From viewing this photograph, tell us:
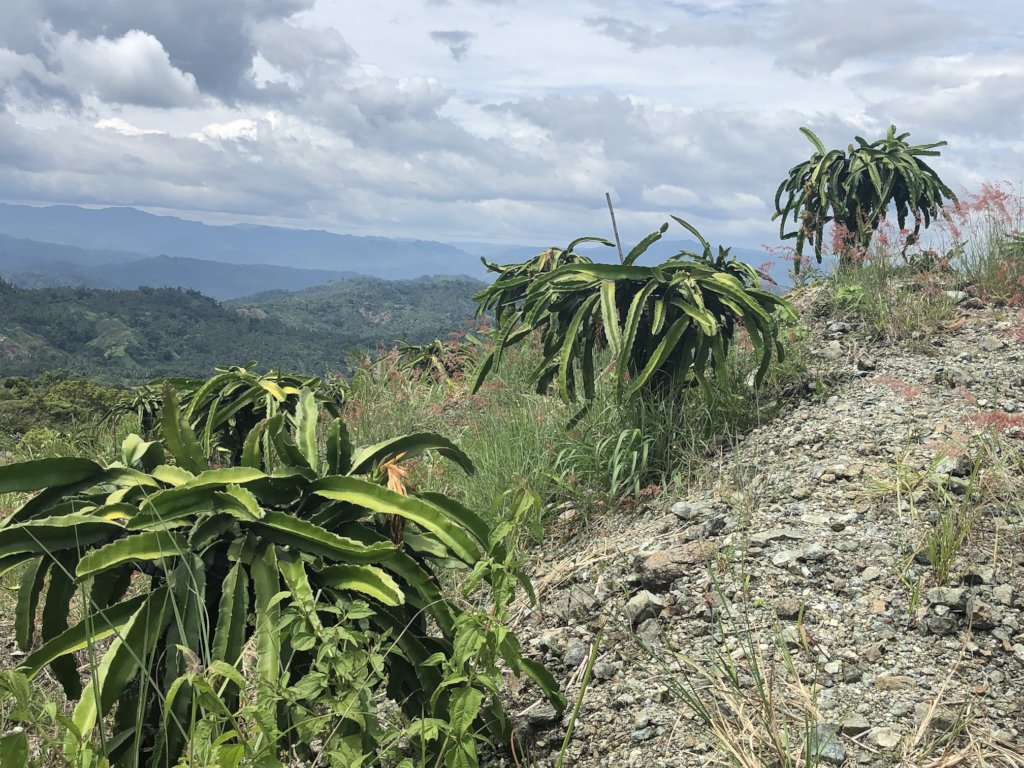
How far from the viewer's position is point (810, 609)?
8.27 feet

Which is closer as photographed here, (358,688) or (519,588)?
(358,688)

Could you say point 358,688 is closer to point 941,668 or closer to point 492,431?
point 941,668

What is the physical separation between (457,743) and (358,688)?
287 millimetres

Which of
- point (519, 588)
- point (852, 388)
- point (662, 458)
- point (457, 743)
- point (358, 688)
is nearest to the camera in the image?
point (358, 688)

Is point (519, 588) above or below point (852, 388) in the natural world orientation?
below

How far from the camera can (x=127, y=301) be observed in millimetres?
113750

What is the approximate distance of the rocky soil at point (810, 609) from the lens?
6.52 ft

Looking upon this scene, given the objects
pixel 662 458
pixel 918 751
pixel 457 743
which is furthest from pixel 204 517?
pixel 662 458

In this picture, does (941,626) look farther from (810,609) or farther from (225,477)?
(225,477)

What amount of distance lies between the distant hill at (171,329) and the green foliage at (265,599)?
221 feet

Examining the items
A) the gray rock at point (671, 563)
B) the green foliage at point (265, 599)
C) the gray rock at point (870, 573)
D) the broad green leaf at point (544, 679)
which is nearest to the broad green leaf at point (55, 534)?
the green foliage at point (265, 599)

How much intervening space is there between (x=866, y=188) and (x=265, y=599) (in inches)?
287

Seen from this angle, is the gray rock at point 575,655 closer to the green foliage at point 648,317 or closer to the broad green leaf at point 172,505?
the broad green leaf at point 172,505

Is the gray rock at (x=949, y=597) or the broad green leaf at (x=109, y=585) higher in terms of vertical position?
Answer: the broad green leaf at (x=109, y=585)
